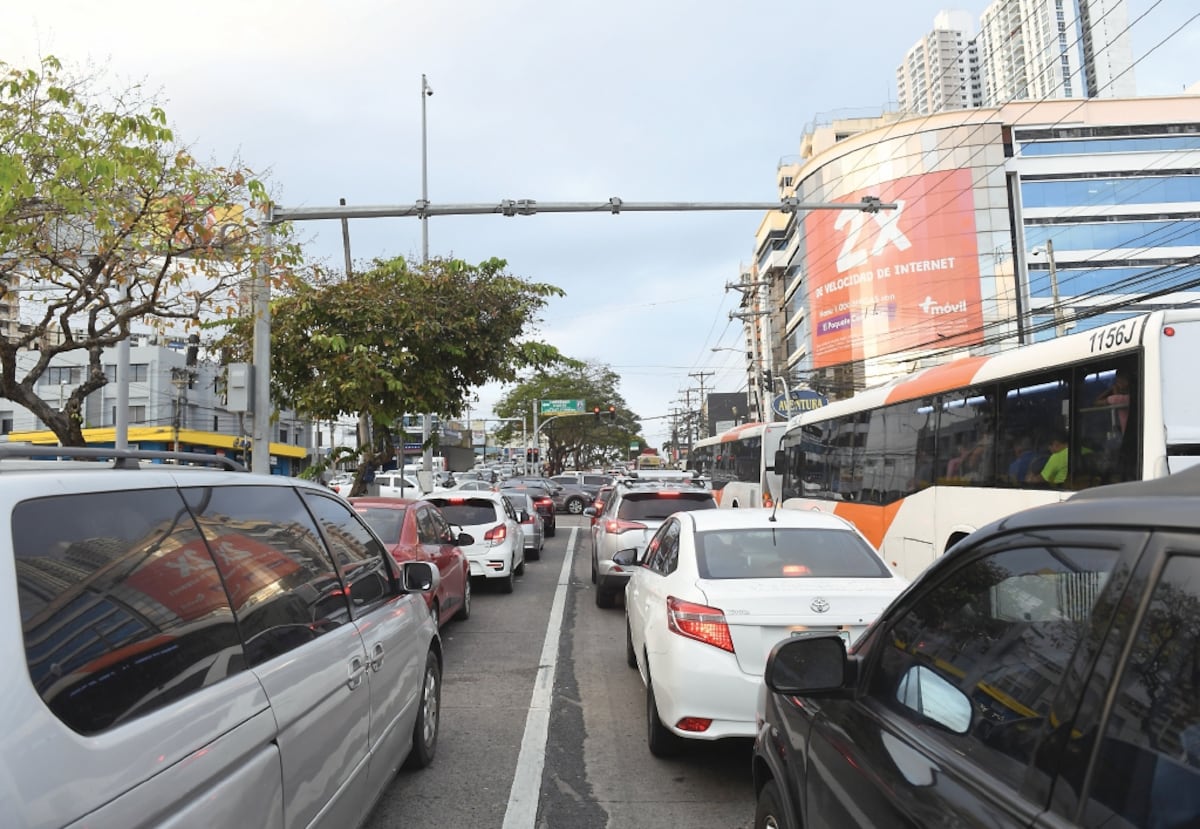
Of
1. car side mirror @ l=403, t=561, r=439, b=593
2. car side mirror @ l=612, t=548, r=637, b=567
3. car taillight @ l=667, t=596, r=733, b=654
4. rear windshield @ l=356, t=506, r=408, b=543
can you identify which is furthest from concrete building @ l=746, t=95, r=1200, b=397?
car side mirror @ l=403, t=561, r=439, b=593

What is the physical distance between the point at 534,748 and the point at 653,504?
5.96 meters

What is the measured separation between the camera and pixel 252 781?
2.27m

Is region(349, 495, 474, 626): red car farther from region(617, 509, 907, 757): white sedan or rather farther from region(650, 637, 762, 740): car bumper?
region(650, 637, 762, 740): car bumper

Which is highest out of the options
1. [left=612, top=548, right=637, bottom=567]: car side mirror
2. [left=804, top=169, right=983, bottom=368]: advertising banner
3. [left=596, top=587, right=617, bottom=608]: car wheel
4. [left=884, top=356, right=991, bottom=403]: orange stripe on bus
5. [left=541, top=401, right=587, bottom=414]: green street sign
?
[left=804, top=169, right=983, bottom=368]: advertising banner

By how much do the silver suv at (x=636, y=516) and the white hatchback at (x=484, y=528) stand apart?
5.06 ft

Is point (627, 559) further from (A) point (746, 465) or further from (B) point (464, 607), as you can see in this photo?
(A) point (746, 465)

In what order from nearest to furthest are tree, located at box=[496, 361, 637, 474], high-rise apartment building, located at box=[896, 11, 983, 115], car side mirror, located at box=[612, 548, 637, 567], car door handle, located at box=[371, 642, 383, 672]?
car door handle, located at box=[371, 642, 383, 672] < car side mirror, located at box=[612, 548, 637, 567] < tree, located at box=[496, 361, 637, 474] < high-rise apartment building, located at box=[896, 11, 983, 115]

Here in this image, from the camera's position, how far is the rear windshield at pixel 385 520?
8.12 meters

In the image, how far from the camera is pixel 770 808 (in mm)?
2771

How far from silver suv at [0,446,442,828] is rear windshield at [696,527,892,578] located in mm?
2459

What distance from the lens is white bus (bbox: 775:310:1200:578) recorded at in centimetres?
612

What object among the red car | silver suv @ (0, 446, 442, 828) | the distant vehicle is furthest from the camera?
the distant vehicle

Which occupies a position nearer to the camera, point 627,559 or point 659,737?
point 659,737

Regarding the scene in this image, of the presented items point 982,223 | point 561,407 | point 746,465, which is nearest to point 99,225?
point 746,465
